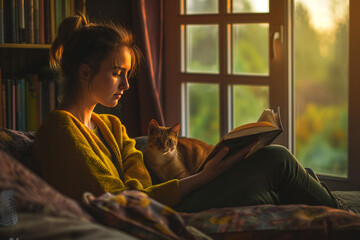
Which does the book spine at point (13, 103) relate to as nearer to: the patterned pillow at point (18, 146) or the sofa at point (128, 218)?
the patterned pillow at point (18, 146)

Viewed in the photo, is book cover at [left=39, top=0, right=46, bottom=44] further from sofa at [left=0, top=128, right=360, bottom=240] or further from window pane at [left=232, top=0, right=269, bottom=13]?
sofa at [left=0, top=128, right=360, bottom=240]

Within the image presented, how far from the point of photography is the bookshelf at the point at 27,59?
2457 mm

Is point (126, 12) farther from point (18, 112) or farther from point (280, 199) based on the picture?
point (280, 199)

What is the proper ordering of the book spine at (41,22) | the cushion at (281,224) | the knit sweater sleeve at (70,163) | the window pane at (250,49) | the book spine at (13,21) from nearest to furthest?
the cushion at (281,224) → the knit sweater sleeve at (70,163) → the book spine at (13,21) → the book spine at (41,22) → the window pane at (250,49)

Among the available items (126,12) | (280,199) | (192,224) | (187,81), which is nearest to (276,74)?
(187,81)

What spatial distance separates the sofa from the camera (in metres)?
0.75

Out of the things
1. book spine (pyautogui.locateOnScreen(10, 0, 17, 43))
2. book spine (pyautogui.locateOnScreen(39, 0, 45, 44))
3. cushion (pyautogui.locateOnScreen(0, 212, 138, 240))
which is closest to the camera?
cushion (pyautogui.locateOnScreen(0, 212, 138, 240))

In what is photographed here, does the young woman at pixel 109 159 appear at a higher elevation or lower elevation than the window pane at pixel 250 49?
lower

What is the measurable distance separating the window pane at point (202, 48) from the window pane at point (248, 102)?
198mm

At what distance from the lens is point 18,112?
100 inches

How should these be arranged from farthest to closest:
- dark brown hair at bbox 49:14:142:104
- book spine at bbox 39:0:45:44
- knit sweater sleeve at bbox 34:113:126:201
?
book spine at bbox 39:0:45:44
dark brown hair at bbox 49:14:142:104
knit sweater sleeve at bbox 34:113:126:201

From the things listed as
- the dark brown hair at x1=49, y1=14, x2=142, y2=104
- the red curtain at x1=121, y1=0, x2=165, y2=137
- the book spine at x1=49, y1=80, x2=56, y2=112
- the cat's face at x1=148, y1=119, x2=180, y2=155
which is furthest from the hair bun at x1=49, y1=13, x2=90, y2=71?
the red curtain at x1=121, y1=0, x2=165, y2=137

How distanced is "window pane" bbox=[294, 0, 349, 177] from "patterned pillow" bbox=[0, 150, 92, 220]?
1.95m

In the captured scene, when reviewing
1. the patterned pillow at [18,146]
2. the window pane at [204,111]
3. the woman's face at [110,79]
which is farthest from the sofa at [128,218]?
the window pane at [204,111]
